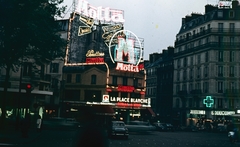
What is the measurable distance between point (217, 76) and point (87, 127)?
63.0 metres

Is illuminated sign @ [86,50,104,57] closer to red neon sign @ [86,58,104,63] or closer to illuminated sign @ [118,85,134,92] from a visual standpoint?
red neon sign @ [86,58,104,63]

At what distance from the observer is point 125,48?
206ft

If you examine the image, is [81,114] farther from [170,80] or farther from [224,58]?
[170,80]

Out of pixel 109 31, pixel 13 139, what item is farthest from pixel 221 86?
pixel 13 139

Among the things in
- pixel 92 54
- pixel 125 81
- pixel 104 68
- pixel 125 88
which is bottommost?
pixel 125 88

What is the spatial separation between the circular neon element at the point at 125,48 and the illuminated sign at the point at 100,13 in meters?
3.51

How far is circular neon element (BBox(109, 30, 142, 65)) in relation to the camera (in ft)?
203

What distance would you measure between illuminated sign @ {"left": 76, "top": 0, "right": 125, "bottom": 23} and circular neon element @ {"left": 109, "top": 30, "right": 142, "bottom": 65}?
351cm

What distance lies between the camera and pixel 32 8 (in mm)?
23547

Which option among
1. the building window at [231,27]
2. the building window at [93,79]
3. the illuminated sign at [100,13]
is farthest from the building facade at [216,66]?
the building window at [93,79]

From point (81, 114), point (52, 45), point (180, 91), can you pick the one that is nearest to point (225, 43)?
point (180, 91)

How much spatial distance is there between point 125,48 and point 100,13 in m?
9.56

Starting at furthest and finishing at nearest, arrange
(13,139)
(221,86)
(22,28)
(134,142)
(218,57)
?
(218,57) < (221,86) < (134,142) < (22,28) < (13,139)

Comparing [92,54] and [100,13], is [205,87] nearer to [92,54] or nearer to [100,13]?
[92,54]
